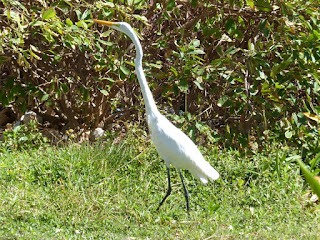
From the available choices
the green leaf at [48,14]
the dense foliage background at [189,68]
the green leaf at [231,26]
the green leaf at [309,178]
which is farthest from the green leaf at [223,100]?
the green leaf at [309,178]

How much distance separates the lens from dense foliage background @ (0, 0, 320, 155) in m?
5.46

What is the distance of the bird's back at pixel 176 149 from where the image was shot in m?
4.75

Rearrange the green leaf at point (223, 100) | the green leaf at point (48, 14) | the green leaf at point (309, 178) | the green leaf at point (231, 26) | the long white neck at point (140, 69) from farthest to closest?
the green leaf at point (223, 100)
the green leaf at point (231, 26)
the long white neck at point (140, 69)
the green leaf at point (48, 14)
the green leaf at point (309, 178)

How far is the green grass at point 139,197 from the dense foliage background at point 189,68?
53 centimetres

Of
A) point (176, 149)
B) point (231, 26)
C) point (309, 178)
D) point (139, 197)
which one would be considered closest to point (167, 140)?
point (176, 149)

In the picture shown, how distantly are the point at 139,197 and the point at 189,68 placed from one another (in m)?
1.46

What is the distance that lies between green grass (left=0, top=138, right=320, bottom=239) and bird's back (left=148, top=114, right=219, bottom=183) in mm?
339

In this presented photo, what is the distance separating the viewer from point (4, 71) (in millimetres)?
6918

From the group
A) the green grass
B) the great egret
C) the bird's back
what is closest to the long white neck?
the great egret

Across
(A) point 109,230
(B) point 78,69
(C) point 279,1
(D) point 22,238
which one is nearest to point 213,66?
(C) point 279,1

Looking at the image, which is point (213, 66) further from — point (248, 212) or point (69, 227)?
point (69, 227)

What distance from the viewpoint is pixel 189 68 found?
5.51 metres

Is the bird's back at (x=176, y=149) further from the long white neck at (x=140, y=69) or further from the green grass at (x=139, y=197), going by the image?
the green grass at (x=139, y=197)

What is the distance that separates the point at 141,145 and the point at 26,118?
5.67 feet
